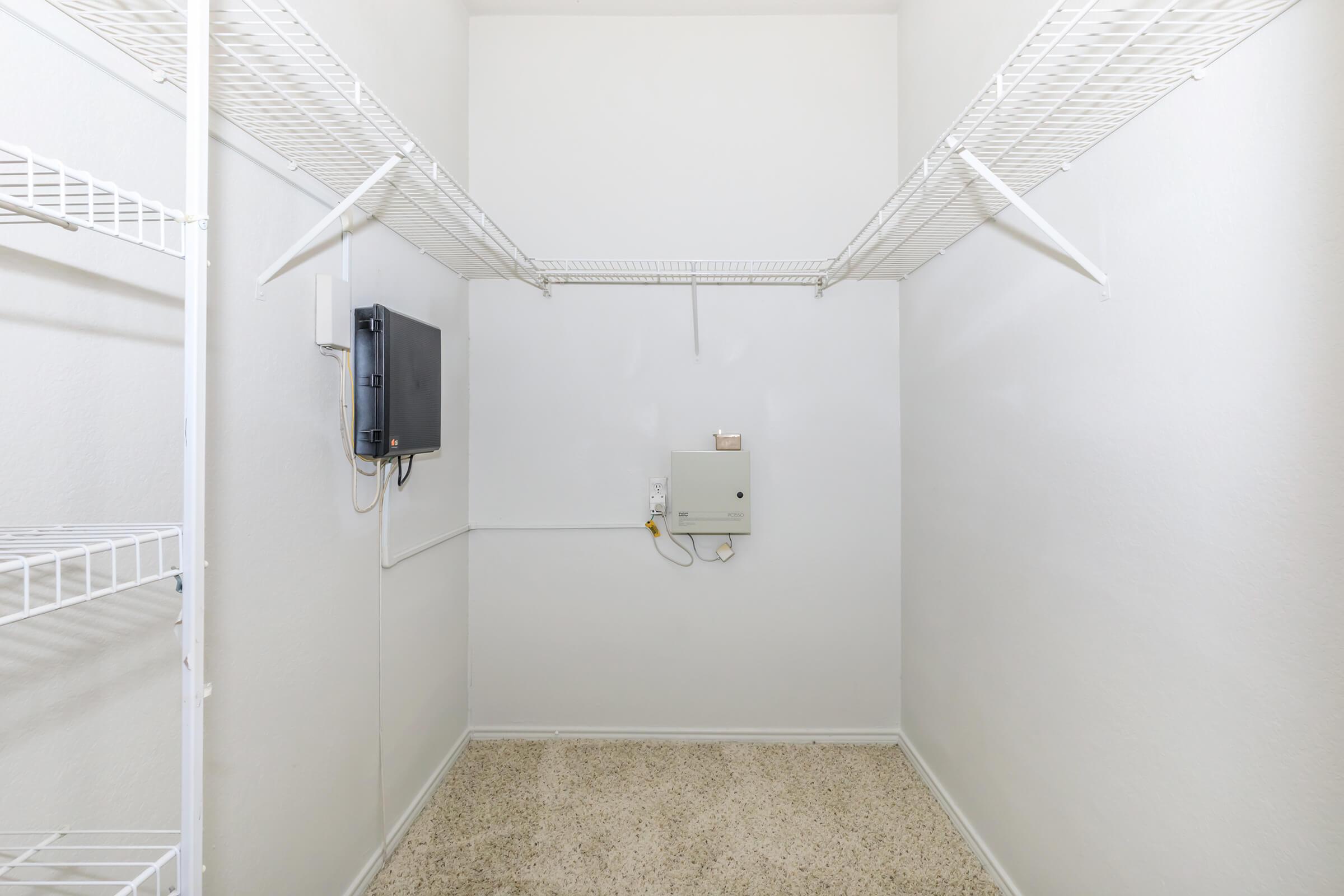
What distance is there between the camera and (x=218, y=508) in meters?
1.14

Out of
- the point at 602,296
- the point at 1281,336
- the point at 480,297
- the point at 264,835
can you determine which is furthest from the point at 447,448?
the point at 1281,336

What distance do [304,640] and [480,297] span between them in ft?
4.95

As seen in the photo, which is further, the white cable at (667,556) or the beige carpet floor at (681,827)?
the white cable at (667,556)

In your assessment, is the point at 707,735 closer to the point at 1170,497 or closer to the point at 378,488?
the point at 378,488

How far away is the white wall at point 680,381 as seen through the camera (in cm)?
233

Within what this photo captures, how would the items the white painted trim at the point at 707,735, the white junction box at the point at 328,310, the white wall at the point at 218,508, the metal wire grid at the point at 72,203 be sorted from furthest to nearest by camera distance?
1. the white painted trim at the point at 707,735
2. the white junction box at the point at 328,310
3. the white wall at the point at 218,508
4. the metal wire grid at the point at 72,203

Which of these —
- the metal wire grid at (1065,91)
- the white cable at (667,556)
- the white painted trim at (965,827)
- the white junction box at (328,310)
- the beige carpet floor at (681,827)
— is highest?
the metal wire grid at (1065,91)

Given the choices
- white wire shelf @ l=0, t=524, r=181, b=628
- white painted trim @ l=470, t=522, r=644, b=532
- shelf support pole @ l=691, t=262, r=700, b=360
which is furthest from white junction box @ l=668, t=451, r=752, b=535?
white wire shelf @ l=0, t=524, r=181, b=628

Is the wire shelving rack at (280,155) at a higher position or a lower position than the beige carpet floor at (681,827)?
higher

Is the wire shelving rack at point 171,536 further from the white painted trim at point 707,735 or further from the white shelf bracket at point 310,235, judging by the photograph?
the white painted trim at point 707,735

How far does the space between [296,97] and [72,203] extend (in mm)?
527

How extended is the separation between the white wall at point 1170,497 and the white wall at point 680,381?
23.2 inches

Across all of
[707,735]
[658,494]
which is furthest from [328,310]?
[707,735]

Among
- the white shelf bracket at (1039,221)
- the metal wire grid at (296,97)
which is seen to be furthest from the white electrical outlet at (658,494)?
the white shelf bracket at (1039,221)
